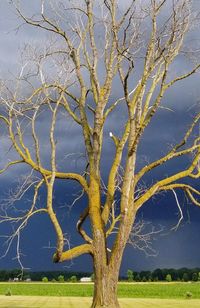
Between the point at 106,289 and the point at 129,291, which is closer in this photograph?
the point at 106,289

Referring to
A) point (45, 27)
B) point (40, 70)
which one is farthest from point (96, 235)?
point (45, 27)

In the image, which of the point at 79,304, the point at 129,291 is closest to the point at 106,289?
the point at 79,304

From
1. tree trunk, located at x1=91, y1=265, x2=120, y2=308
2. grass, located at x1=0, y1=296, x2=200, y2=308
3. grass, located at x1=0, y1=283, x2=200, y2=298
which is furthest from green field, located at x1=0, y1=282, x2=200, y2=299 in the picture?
tree trunk, located at x1=91, y1=265, x2=120, y2=308

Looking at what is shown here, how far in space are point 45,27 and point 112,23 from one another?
2470 millimetres

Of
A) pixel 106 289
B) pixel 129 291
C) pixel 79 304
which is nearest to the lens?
pixel 106 289

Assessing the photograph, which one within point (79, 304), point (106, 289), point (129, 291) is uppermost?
point (129, 291)

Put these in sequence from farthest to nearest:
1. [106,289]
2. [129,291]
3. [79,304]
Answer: [129,291] → [79,304] → [106,289]

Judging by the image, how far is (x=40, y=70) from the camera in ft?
59.8

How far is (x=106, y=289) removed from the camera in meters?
16.4

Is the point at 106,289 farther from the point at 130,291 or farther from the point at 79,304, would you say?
the point at 130,291

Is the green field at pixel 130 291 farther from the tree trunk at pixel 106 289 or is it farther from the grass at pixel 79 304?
the tree trunk at pixel 106 289

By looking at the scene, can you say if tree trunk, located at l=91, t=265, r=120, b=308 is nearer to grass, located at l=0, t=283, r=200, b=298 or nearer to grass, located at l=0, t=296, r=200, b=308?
grass, located at l=0, t=296, r=200, b=308

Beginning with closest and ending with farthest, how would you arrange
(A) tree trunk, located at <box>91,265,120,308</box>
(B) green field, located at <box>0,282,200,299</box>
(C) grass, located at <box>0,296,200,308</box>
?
(A) tree trunk, located at <box>91,265,120,308</box> → (C) grass, located at <box>0,296,200,308</box> → (B) green field, located at <box>0,282,200,299</box>

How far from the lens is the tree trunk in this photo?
16.3m
